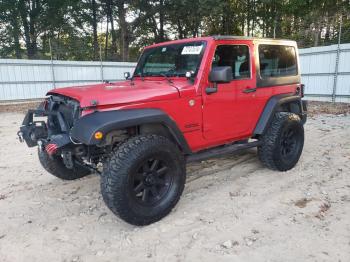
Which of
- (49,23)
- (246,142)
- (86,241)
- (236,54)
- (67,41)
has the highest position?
(49,23)

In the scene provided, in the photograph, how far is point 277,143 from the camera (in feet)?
13.7

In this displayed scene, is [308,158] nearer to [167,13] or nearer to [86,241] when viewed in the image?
[86,241]

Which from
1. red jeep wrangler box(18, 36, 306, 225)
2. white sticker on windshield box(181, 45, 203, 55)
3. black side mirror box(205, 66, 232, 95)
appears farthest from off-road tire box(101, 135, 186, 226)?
white sticker on windshield box(181, 45, 203, 55)

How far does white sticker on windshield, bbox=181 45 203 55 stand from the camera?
3535mm

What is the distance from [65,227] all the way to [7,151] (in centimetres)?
356

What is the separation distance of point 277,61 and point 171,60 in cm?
161

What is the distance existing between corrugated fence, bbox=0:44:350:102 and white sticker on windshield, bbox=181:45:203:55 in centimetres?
990

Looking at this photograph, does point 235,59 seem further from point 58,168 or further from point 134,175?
point 58,168

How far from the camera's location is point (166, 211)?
3137mm

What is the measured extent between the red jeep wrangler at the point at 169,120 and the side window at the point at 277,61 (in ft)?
0.05

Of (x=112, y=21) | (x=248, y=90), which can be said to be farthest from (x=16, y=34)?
(x=248, y=90)

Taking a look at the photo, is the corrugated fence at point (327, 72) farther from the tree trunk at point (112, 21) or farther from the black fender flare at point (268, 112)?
the tree trunk at point (112, 21)

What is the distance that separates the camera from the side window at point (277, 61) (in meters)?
4.16

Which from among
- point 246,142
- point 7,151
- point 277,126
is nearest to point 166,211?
point 246,142
